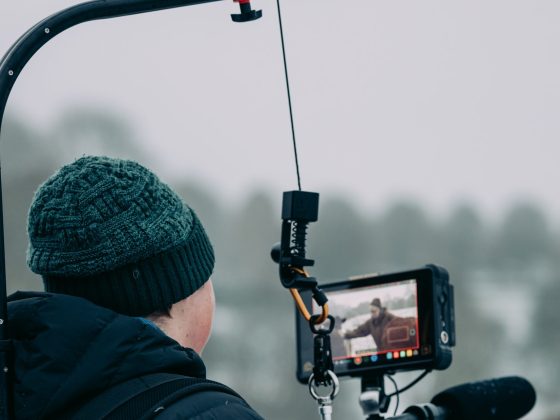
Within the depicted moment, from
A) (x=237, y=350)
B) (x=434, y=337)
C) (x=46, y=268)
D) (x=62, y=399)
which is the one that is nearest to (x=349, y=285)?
(x=434, y=337)

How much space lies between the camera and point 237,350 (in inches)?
684

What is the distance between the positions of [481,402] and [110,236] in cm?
96

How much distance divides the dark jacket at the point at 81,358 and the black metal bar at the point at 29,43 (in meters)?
0.02

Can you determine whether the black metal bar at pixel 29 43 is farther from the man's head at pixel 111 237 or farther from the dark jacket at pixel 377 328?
the dark jacket at pixel 377 328

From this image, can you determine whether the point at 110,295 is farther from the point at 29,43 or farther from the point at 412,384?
the point at 412,384

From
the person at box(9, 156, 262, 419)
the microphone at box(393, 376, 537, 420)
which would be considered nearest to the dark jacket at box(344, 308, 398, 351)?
the microphone at box(393, 376, 537, 420)

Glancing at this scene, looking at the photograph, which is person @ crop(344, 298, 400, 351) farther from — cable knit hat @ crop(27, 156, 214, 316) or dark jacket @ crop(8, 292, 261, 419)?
dark jacket @ crop(8, 292, 261, 419)

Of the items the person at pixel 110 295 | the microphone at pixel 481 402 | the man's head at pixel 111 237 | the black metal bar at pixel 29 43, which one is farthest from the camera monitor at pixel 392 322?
the black metal bar at pixel 29 43

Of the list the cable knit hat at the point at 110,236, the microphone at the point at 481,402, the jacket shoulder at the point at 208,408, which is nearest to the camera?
the jacket shoulder at the point at 208,408

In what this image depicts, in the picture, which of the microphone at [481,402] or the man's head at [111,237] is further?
the microphone at [481,402]

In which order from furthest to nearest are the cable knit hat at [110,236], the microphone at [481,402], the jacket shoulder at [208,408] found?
the microphone at [481,402]
the cable knit hat at [110,236]
the jacket shoulder at [208,408]

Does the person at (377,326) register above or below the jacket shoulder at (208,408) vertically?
below

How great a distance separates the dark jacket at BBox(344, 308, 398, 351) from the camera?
272 centimetres

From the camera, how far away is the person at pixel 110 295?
5.25 ft
